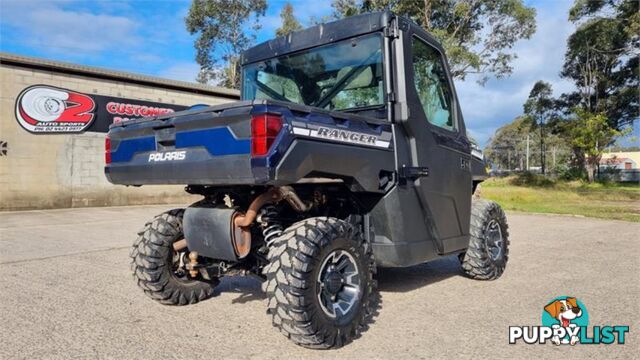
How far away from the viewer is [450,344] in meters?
3.55

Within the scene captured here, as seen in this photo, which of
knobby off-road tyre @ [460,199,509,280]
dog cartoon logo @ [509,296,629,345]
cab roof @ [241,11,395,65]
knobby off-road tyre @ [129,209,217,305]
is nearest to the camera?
dog cartoon logo @ [509,296,629,345]

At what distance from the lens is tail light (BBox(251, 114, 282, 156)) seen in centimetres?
309

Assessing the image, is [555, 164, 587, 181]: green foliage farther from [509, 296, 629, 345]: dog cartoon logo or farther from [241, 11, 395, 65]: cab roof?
[241, 11, 395, 65]: cab roof

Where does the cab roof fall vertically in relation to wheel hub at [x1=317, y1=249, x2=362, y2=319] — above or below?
above

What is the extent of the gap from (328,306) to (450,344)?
35.8 inches

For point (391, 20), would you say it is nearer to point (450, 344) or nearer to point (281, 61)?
point (281, 61)

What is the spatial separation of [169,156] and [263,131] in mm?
978

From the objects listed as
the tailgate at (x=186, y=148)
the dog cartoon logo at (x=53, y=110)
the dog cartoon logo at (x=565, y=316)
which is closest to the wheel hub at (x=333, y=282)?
the tailgate at (x=186, y=148)

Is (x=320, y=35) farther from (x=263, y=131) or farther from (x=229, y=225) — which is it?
(x=229, y=225)

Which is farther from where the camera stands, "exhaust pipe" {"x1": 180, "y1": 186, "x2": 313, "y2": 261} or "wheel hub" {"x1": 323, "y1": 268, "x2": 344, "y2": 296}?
"exhaust pipe" {"x1": 180, "y1": 186, "x2": 313, "y2": 261}

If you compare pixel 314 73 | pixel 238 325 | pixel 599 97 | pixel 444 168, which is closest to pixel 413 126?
pixel 444 168

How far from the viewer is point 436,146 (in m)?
4.63

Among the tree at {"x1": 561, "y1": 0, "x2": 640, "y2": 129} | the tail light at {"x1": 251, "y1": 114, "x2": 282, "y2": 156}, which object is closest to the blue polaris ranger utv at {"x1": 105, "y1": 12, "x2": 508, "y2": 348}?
the tail light at {"x1": 251, "y1": 114, "x2": 282, "y2": 156}

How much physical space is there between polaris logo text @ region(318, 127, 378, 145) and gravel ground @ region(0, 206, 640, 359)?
147 centimetres
